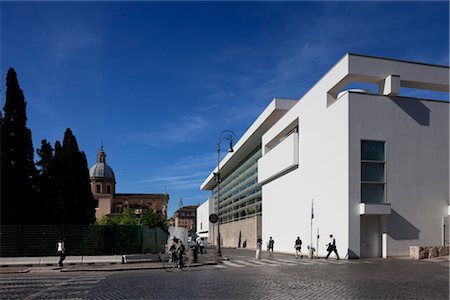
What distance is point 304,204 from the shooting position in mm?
41750

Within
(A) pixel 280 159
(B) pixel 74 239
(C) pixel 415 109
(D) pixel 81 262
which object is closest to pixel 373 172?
(C) pixel 415 109

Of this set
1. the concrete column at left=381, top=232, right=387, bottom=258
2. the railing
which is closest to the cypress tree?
the railing

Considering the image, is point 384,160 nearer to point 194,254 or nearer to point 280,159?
point 194,254

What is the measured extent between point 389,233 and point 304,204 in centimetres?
1089

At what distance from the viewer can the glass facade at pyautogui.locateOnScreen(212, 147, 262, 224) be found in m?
66.1

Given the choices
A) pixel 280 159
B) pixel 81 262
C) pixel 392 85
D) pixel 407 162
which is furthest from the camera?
pixel 280 159

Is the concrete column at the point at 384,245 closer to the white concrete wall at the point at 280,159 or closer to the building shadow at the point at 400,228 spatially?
the building shadow at the point at 400,228

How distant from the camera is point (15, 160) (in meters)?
31.4

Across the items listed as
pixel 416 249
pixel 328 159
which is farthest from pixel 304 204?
pixel 416 249

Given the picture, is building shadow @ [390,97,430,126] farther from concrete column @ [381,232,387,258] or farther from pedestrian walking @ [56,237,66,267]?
pedestrian walking @ [56,237,66,267]

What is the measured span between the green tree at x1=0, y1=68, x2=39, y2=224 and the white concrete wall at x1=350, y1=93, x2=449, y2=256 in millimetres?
21805

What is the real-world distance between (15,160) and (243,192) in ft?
152

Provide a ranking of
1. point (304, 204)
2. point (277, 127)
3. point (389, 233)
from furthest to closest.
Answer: point (277, 127)
point (304, 204)
point (389, 233)

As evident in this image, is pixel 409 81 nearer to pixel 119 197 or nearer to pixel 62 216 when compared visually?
pixel 62 216
